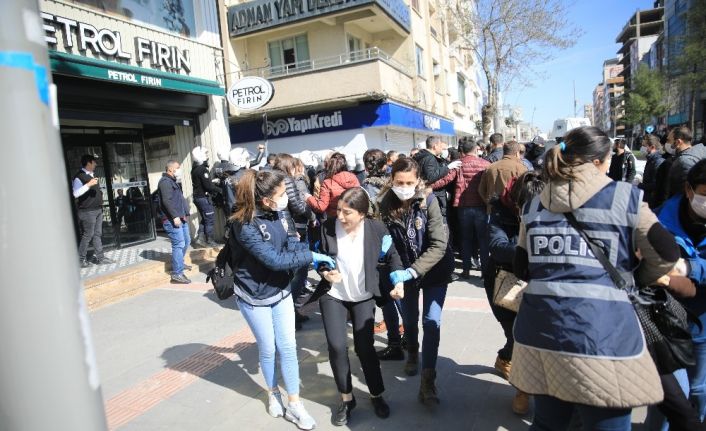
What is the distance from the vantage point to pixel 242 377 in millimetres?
4141

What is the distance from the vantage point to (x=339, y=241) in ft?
11.0

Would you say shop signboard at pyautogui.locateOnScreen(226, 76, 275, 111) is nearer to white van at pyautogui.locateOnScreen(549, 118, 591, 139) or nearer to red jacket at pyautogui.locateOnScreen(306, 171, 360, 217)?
red jacket at pyautogui.locateOnScreen(306, 171, 360, 217)

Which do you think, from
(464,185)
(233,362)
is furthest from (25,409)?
(464,185)

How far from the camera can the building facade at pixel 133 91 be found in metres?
6.99

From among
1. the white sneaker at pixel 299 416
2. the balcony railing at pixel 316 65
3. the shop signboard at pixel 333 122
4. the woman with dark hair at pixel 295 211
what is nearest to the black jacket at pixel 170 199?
the woman with dark hair at pixel 295 211

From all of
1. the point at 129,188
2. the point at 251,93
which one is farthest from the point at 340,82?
the point at 129,188

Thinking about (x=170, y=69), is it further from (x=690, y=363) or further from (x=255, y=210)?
(x=690, y=363)

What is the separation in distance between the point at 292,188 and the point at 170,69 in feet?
15.9

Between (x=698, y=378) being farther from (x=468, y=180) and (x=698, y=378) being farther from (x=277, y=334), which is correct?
(x=468, y=180)

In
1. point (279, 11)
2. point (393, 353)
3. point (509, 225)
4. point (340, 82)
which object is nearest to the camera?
point (509, 225)

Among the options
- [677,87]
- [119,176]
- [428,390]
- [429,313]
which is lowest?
[428,390]

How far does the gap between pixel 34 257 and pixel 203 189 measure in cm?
802

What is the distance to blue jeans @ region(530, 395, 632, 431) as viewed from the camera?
6.28ft

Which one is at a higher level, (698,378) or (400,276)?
(400,276)
